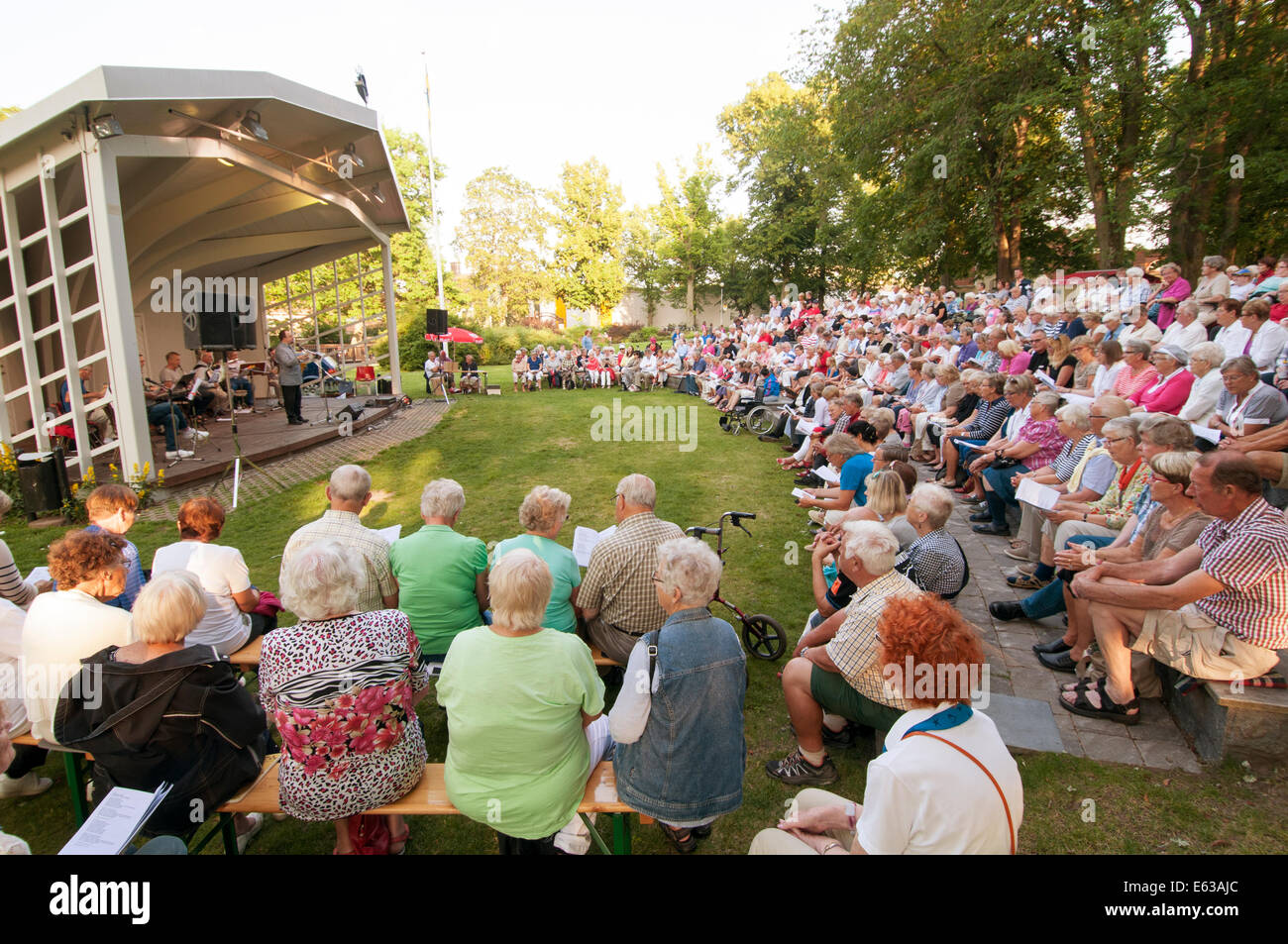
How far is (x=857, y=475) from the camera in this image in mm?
5457

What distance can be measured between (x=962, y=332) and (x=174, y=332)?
1677 cm

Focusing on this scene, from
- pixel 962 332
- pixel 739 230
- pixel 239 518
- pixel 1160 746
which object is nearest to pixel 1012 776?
pixel 1160 746

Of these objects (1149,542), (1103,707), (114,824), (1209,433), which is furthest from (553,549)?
(1209,433)

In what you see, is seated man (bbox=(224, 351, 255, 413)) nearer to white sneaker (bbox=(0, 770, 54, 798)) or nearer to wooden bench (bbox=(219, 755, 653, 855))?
white sneaker (bbox=(0, 770, 54, 798))

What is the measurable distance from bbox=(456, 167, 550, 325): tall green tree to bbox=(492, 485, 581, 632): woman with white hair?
36.5 m

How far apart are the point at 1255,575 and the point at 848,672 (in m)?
1.83

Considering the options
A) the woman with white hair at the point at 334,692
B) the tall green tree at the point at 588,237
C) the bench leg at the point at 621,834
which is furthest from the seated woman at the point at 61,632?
the tall green tree at the point at 588,237

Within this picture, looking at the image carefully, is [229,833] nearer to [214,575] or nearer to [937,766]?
[214,575]

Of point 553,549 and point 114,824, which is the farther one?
point 553,549

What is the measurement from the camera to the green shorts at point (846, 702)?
113 inches

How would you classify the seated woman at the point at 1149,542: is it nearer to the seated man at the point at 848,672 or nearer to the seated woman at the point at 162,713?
the seated man at the point at 848,672

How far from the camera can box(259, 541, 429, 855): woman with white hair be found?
230cm

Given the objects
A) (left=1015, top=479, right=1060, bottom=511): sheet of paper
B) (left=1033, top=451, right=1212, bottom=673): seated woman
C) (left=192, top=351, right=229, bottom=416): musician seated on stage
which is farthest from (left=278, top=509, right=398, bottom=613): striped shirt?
(left=192, top=351, right=229, bottom=416): musician seated on stage
